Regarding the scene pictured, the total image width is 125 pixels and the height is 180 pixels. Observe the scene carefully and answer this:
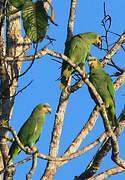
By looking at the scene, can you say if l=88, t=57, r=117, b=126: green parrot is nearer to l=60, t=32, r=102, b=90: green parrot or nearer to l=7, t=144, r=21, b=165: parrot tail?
l=60, t=32, r=102, b=90: green parrot

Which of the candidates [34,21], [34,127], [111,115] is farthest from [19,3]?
[111,115]

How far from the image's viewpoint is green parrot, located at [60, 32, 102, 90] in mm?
5523

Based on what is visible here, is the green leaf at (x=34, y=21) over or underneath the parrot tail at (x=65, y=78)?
underneath

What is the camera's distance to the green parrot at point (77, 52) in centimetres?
552

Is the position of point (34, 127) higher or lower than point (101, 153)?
higher

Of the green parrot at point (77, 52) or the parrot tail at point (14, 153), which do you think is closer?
the parrot tail at point (14, 153)

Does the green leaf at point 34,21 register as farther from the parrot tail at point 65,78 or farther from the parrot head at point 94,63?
the parrot tail at point 65,78

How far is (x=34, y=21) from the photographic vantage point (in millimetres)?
3730

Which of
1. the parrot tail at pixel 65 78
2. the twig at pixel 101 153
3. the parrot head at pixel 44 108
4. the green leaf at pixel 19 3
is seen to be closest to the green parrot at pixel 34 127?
the parrot head at pixel 44 108

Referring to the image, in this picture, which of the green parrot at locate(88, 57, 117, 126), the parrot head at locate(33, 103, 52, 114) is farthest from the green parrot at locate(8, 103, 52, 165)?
the green parrot at locate(88, 57, 117, 126)

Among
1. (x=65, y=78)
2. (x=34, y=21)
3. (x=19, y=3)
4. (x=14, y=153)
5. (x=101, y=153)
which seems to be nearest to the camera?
(x=34, y=21)

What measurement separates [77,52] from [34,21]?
6.74ft

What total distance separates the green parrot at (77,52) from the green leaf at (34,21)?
1809 millimetres

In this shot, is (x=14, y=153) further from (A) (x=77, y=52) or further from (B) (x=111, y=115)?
(A) (x=77, y=52)
